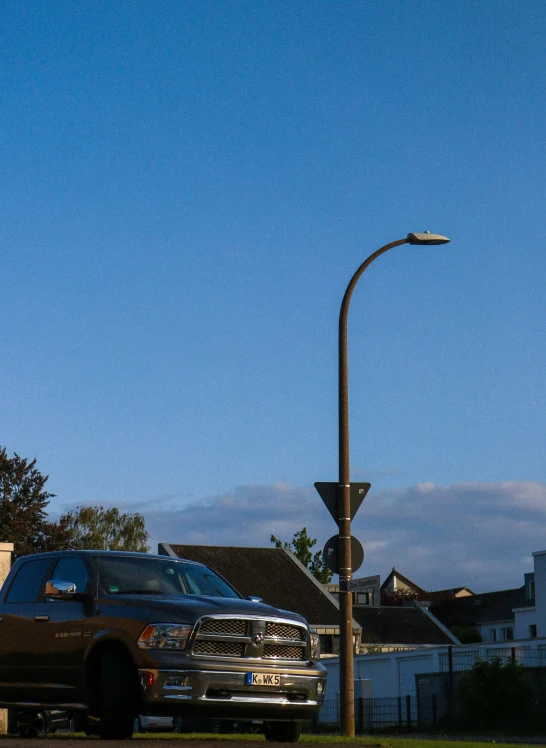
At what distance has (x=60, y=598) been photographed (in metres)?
12.0

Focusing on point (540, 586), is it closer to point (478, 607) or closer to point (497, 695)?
point (497, 695)

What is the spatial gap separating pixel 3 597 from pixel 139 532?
7258 cm

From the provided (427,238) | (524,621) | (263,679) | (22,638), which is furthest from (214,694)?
(524,621)

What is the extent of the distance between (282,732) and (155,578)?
2.11 m

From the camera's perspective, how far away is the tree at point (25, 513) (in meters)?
52.9

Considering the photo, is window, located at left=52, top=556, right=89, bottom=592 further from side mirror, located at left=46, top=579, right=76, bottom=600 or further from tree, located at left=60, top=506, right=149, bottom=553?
tree, located at left=60, top=506, right=149, bottom=553

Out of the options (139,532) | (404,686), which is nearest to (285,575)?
(404,686)

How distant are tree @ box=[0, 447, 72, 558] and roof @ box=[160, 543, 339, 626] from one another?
21.6 ft

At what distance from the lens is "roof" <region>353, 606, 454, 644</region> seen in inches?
2717

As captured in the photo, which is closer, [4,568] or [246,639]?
[246,639]

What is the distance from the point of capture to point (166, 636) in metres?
11.2

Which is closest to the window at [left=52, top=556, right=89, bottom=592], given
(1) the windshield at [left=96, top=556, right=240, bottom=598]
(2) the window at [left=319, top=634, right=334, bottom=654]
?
(1) the windshield at [left=96, top=556, right=240, bottom=598]

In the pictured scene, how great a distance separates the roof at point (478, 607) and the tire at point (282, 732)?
8576cm

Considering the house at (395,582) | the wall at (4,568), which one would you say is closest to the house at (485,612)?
the house at (395,582)
